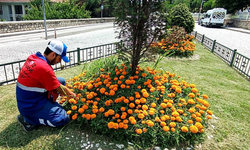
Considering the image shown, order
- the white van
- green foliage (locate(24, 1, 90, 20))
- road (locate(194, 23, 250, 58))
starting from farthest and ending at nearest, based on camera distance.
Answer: the white van → green foliage (locate(24, 1, 90, 20)) → road (locate(194, 23, 250, 58))

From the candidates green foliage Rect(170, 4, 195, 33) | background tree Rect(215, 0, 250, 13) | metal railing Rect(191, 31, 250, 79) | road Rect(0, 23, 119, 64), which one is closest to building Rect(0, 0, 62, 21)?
road Rect(0, 23, 119, 64)

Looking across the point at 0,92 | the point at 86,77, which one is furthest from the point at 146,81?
the point at 0,92

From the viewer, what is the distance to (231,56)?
8359 mm

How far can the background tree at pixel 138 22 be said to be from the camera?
340cm

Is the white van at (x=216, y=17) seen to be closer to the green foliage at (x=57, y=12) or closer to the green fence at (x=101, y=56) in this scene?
the green fence at (x=101, y=56)

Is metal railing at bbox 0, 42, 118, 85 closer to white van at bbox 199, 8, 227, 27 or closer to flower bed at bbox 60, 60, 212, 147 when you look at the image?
flower bed at bbox 60, 60, 212, 147

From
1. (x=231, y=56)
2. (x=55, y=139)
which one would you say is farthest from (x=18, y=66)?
(x=231, y=56)

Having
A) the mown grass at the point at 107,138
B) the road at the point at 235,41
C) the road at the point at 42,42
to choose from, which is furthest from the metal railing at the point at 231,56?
the road at the point at 42,42

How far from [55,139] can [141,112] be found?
4.78ft

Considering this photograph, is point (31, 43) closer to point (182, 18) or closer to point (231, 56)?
point (182, 18)

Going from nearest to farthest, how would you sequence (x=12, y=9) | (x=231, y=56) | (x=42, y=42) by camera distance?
1. (x=231, y=56)
2. (x=42, y=42)
3. (x=12, y=9)

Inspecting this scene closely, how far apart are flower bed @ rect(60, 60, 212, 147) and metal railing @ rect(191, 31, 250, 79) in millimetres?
4821

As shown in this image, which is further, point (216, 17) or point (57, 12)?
point (216, 17)

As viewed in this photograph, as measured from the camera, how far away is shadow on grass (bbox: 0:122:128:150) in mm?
2660
